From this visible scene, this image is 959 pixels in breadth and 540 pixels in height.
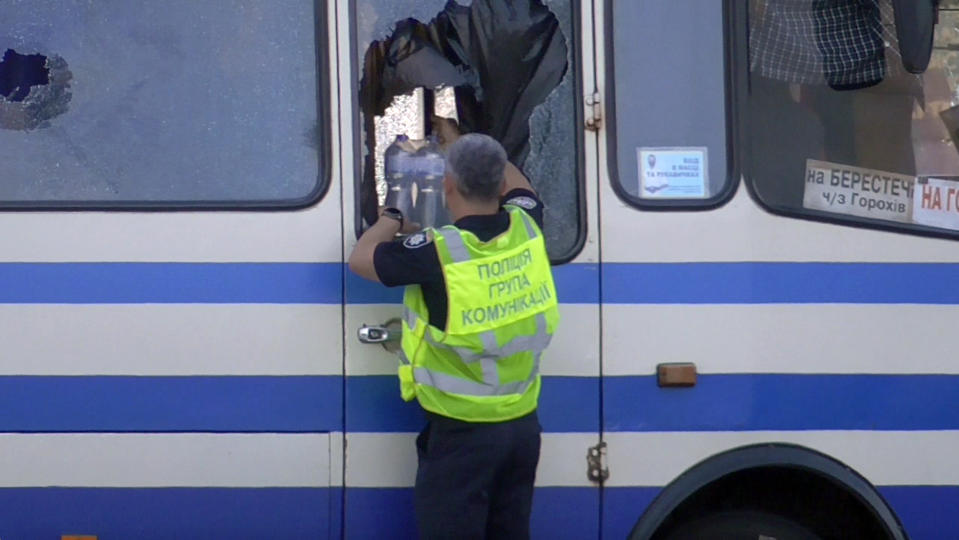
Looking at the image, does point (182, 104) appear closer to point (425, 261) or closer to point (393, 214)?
point (393, 214)

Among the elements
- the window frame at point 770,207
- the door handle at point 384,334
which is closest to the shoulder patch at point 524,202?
the door handle at point 384,334

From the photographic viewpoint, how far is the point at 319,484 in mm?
3631

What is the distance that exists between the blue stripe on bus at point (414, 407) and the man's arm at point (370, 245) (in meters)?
0.41

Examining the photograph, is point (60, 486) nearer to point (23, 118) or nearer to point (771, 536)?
point (23, 118)

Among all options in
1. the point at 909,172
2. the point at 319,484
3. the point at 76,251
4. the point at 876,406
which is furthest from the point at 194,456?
the point at 909,172

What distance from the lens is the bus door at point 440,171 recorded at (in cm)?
361

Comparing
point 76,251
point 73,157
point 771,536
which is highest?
point 73,157

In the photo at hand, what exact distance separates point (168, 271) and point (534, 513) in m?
1.34

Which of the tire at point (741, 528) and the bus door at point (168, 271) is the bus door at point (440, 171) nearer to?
the bus door at point (168, 271)

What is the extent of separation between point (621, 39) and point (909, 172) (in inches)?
39.6

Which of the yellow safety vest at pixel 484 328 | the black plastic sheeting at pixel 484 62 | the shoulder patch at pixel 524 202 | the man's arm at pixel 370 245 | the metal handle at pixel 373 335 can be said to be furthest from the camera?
the black plastic sheeting at pixel 484 62

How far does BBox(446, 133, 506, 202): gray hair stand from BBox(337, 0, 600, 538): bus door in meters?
0.38

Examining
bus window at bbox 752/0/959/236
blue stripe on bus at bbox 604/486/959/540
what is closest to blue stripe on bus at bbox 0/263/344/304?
blue stripe on bus at bbox 604/486/959/540

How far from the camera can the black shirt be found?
3.24 metres
